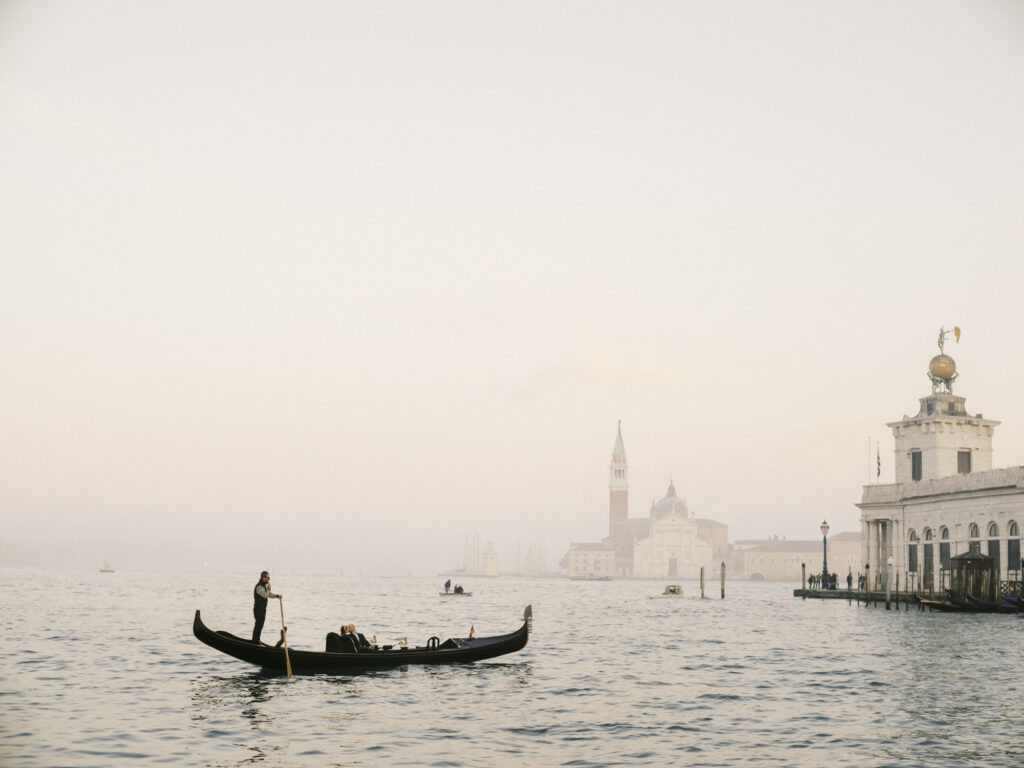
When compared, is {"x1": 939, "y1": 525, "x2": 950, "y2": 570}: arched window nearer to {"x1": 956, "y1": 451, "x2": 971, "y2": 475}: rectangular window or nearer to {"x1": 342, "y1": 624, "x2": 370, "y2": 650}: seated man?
{"x1": 956, "y1": 451, "x2": 971, "y2": 475}: rectangular window

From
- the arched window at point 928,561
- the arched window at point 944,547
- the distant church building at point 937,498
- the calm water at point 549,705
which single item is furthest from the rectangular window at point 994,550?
the calm water at point 549,705

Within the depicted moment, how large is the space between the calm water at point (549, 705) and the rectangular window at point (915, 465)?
35629 mm

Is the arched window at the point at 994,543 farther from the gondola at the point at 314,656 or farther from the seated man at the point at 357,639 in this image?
the seated man at the point at 357,639

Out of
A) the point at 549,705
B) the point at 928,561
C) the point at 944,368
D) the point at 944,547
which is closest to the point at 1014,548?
the point at 944,547

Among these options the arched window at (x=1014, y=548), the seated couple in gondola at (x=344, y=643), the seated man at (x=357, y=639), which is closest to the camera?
the seated couple in gondola at (x=344, y=643)

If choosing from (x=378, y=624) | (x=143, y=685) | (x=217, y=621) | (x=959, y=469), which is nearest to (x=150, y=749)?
(x=143, y=685)

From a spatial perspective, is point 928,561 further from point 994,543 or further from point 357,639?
point 357,639

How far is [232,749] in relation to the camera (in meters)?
19.4

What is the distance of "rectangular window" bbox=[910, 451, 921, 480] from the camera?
262ft

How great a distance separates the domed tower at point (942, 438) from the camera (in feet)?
258

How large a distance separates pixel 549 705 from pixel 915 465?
202ft

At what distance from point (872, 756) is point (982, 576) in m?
45.9

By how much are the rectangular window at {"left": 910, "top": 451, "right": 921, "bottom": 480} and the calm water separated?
35629 millimetres

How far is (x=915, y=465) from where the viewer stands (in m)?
80.2
